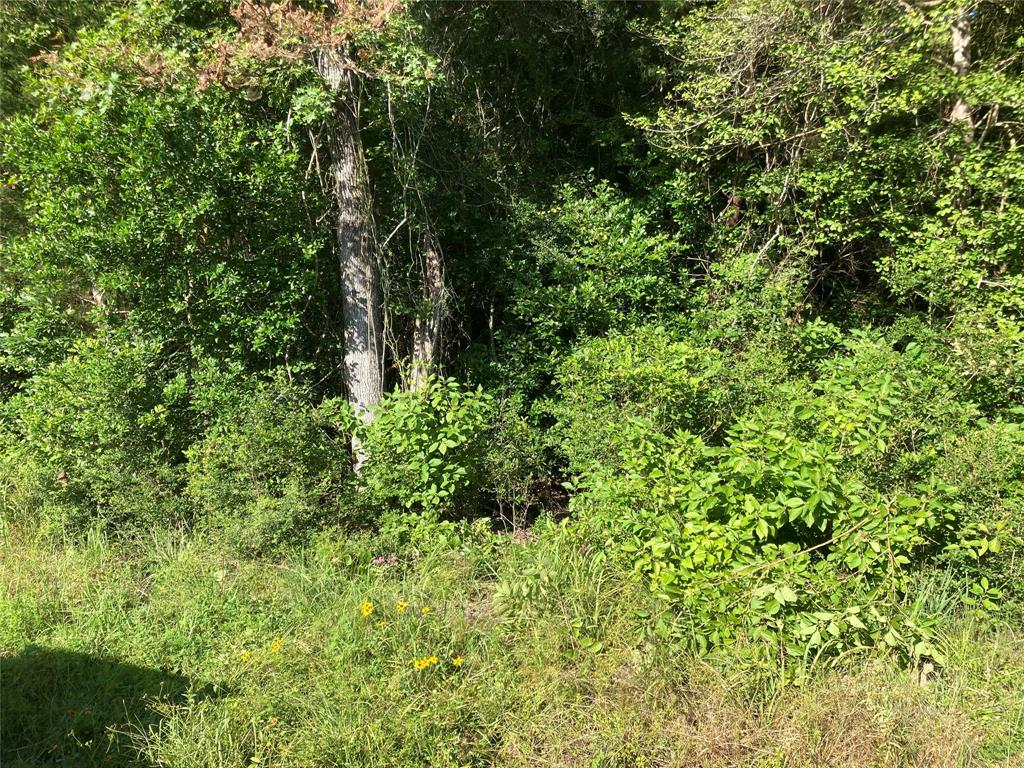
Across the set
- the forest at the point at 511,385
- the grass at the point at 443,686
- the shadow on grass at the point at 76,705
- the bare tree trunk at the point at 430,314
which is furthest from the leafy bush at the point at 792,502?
the shadow on grass at the point at 76,705

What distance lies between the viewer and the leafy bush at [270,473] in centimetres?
465

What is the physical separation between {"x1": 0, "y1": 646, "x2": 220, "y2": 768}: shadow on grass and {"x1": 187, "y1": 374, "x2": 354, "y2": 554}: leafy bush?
124cm

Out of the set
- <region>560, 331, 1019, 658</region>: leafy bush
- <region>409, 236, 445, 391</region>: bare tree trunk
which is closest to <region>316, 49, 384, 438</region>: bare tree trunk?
<region>409, 236, 445, 391</region>: bare tree trunk

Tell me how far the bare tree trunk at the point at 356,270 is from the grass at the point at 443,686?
238 cm

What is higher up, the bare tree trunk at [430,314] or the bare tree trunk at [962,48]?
the bare tree trunk at [962,48]

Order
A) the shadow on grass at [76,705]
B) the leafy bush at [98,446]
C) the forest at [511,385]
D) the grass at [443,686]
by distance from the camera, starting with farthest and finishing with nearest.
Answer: the leafy bush at [98,446], the forest at [511,385], the shadow on grass at [76,705], the grass at [443,686]

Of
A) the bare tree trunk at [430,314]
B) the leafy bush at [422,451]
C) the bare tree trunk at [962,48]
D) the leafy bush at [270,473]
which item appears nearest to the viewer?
the leafy bush at [270,473]

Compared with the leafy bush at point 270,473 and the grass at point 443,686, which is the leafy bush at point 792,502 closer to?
A: the grass at point 443,686

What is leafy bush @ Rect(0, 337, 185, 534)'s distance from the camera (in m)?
5.19

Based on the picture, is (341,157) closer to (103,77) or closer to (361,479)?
(103,77)

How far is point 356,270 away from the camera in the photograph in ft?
20.6

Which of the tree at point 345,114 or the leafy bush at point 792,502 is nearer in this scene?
the leafy bush at point 792,502

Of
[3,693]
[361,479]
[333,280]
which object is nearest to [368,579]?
[361,479]

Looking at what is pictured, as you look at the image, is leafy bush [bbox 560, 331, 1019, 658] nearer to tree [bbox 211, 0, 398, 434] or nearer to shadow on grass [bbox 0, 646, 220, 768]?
tree [bbox 211, 0, 398, 434]
